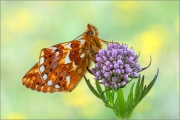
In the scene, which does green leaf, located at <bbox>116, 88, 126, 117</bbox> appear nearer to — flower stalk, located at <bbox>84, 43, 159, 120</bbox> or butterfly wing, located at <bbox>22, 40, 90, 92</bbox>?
flower stalk, located at <bbox>84, 43, 159, 120</bbox>

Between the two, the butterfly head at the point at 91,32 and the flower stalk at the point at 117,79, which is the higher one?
the butterfly head at the point at 91,32

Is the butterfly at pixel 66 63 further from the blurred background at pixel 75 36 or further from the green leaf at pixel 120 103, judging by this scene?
the blurred background at pixel 75 36

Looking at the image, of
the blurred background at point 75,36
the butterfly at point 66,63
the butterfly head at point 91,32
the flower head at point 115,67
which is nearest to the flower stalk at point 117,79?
the flower head at point 115,67

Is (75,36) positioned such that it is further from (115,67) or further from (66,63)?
(115,67)

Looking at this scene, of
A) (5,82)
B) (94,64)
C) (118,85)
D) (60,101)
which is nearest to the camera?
(118,85)

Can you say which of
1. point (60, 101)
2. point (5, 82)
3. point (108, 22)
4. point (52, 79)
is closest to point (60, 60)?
point (52, 79)

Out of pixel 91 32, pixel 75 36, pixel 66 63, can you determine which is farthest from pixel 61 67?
pixel 75 36

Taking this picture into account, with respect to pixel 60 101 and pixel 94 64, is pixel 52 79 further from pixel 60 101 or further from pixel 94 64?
pixel 60 101
